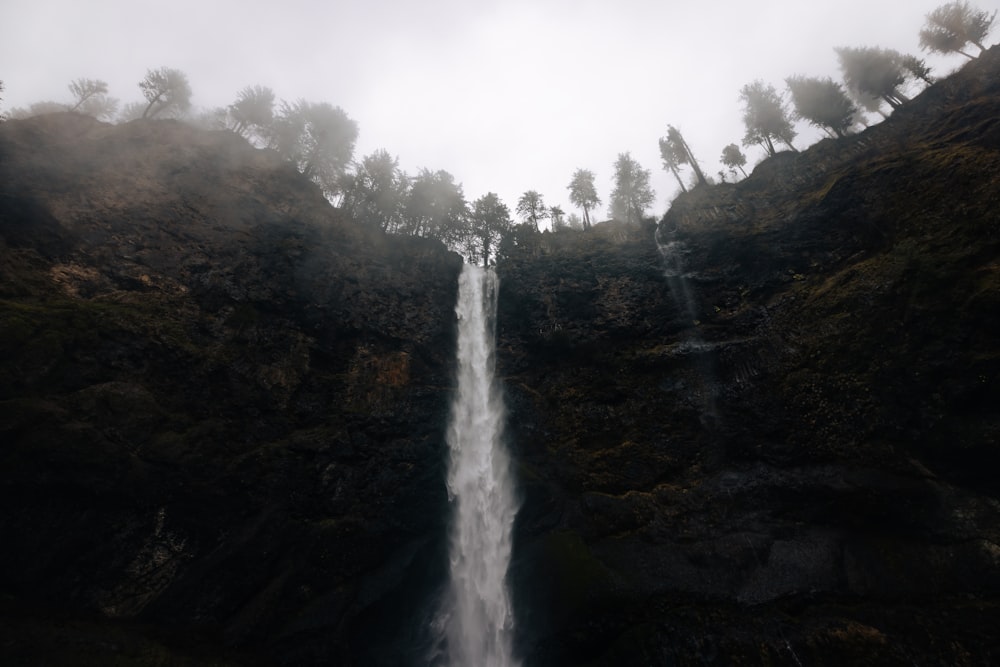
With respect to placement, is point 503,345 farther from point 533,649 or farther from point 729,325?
point 533,649

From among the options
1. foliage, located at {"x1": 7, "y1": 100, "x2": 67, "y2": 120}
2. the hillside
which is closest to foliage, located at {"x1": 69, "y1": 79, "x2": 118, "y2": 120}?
foliage, located at {"x1": 7, "y1": 100, "x2": 67, "y2": 120}

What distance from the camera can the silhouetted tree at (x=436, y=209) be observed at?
3356cm

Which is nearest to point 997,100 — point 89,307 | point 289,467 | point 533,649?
point 533,649

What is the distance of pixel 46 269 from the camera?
15383 millimetres

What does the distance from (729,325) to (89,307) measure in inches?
1081

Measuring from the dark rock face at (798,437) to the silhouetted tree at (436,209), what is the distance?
17213mm

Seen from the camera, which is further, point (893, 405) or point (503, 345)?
point (503, 345)

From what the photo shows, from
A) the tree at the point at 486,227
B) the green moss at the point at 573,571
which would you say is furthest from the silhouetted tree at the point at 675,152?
the green moss at the point at 573,571

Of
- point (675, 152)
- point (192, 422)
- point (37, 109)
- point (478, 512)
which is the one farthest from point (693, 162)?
point (37, 109)

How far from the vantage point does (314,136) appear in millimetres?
34906

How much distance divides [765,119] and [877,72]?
8.05 meters

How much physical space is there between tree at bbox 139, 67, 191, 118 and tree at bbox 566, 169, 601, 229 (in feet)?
124

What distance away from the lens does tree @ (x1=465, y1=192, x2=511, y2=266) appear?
36.0m

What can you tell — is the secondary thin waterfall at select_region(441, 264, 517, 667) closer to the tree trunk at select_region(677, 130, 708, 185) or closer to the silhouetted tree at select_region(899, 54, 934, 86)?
the tree trunk at select_region(677, 130, 708, 185)
